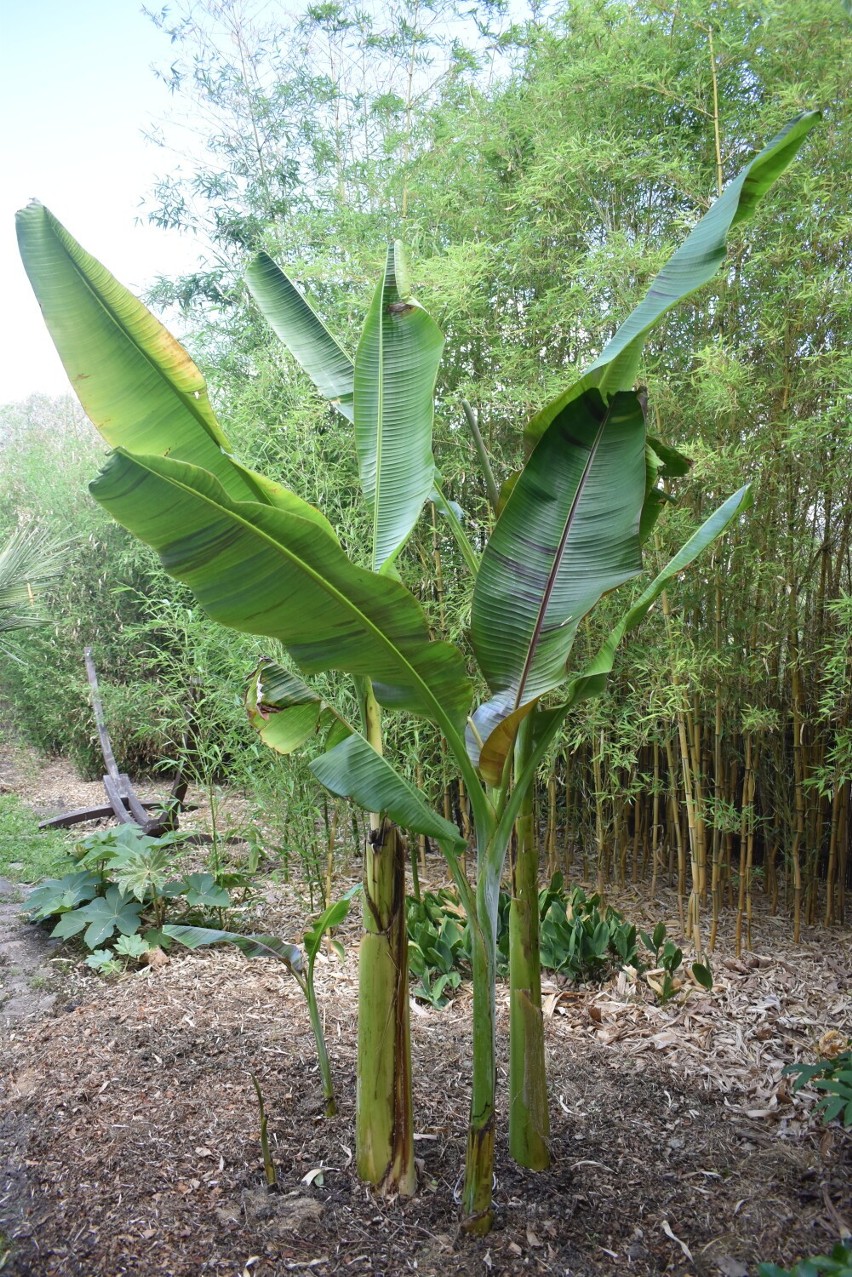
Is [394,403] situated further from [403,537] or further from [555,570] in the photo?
[555,570]

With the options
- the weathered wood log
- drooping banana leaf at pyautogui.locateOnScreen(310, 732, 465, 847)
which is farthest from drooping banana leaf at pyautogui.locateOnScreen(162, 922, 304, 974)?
the weathered wood log

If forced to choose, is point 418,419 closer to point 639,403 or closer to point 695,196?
point 639,403

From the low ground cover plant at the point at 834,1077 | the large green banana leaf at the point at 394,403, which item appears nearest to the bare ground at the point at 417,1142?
the low ground cover plant at the point at 834,1077

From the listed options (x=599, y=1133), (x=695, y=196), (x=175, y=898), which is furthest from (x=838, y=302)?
(x=175, y=898)

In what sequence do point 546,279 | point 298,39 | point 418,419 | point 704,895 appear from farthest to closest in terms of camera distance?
point 298,39 → point 704,895 → point 546,279 → point 418,419

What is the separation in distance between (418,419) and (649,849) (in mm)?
3247

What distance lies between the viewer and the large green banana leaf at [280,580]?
1.10 m

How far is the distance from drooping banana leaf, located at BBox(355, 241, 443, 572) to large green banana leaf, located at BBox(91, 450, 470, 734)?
0.81 ft

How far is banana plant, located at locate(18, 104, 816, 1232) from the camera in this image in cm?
119

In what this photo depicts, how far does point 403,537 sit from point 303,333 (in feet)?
2.38

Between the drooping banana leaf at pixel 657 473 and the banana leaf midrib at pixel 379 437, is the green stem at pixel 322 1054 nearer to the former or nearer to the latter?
the banana leaf midrib at pixel 379 437

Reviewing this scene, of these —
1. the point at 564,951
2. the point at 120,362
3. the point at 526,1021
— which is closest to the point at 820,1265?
the point at 526,1021

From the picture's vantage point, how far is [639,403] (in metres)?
1.29

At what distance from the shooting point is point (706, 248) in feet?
4.25
